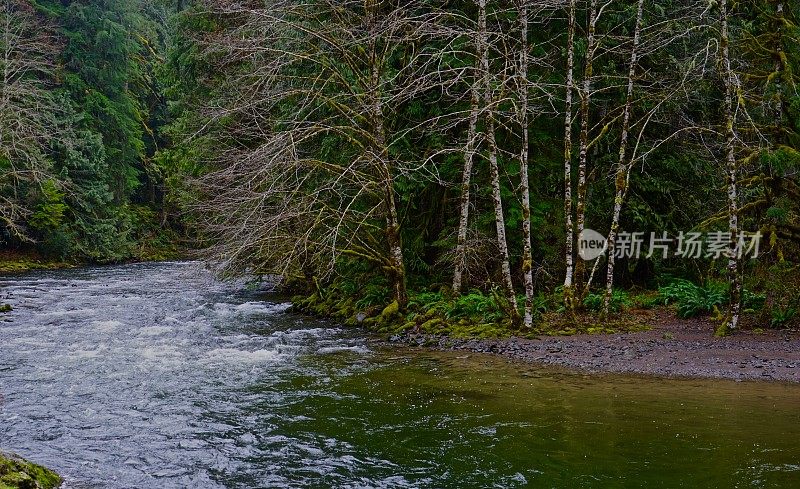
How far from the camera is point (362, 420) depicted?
8.52m

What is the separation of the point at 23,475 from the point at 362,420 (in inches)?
157

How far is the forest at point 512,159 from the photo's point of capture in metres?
12.6

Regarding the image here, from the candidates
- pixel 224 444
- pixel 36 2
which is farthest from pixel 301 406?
pixel 36 2

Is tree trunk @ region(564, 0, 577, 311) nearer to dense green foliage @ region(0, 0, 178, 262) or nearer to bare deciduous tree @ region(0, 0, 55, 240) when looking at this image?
bare deciduous tree @ region(0, 0, 55, 240)

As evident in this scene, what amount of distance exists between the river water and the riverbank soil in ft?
2.05

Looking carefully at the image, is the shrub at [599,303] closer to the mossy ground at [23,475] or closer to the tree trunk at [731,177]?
the tree trunk at [731,177]

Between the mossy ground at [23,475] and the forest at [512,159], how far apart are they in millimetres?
6698

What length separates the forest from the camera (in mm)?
12641

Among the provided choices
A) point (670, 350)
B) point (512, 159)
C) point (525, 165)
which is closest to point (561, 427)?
point (670, 350)

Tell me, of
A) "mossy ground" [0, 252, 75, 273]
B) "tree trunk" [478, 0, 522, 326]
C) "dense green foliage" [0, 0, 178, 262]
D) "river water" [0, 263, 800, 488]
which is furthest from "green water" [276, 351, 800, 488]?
"mossy ground" [0, 252, 75, 273]

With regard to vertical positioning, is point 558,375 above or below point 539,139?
below

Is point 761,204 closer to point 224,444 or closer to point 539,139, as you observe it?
point 539,139

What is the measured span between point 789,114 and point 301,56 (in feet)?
32.0

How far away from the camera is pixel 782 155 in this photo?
37.6ft
